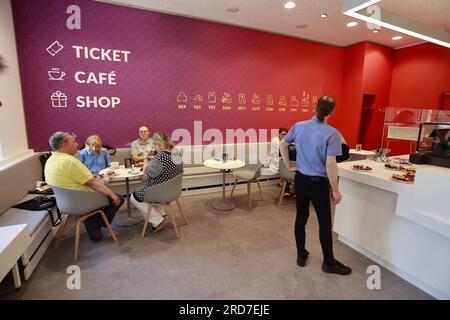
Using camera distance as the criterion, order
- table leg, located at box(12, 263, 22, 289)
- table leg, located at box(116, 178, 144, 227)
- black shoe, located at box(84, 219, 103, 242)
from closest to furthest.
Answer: table leg, located at box(12, 263, 22, 289)
black shoe, located at box(84, 219, 103, 242)
table leg, located at box(116, 178, 144, 227)

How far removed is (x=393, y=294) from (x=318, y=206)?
957mm

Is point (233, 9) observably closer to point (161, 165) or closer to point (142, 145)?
point (142, 145)

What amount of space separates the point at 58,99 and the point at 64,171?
6.48 ft

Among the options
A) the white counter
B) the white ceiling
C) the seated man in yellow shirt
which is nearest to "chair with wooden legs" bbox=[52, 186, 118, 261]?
the seated man in yellow shirt

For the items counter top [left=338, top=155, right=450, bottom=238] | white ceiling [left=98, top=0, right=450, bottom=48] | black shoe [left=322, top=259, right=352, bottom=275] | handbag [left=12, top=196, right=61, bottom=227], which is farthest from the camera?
white ceiling [left=98, top=0, right=450, bottom=48]

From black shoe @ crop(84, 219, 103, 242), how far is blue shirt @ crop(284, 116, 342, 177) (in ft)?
7.87

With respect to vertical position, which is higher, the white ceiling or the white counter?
the white ceiling

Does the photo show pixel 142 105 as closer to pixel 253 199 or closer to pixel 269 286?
pixel 253 199

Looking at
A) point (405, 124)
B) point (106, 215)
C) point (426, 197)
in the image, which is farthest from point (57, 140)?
point (405, 124)

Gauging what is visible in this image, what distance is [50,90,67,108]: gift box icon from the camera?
149 inches

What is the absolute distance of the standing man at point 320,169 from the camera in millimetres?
2082

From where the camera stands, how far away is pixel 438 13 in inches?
158

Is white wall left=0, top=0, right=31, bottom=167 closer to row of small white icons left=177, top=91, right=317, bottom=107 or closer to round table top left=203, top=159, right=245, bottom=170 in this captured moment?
row of small white icons left=177, top=91, right=317, bottom=107
